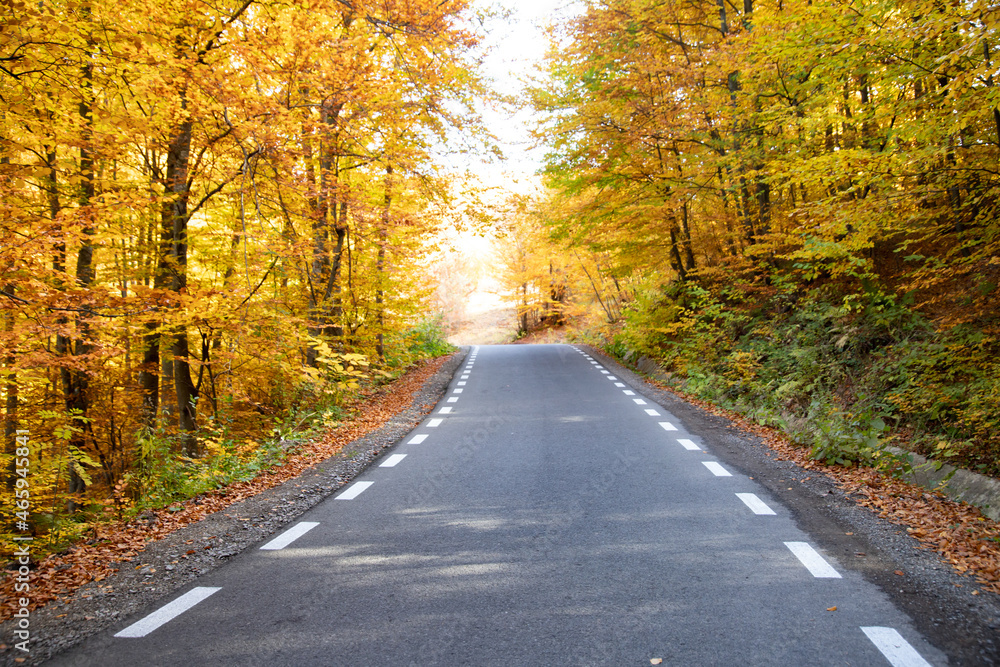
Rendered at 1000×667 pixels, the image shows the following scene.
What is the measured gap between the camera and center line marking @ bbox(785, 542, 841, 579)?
346 centimetres

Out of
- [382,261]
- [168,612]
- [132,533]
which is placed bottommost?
[132,533]

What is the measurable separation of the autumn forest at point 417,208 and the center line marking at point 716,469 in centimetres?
127

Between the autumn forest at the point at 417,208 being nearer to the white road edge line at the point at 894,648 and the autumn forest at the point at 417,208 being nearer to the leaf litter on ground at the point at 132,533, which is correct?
the leaf litter on ground at the point at 132,533

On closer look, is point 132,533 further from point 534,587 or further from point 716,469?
point 716,469

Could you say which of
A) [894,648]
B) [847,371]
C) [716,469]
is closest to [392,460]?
[716,469]

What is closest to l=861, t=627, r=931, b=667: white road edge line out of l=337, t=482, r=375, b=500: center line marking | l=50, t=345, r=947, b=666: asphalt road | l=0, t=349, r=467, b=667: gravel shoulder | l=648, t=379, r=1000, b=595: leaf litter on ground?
l=50, t=345, r=947, b=666: asphalt road

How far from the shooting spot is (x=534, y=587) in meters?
3.34

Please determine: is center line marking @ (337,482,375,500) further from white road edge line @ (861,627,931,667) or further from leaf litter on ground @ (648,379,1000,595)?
leaf litter on ground @ (648,379,1000,595)

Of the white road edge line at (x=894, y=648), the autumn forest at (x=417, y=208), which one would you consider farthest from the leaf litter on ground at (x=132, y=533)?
the white road edge line at (x=894, y=648)

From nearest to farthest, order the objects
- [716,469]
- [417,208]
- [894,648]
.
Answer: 1. [894,648]
2. [716,469]
3. [417,208]

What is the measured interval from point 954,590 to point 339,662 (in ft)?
11.3

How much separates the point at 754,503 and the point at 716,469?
1.15 m

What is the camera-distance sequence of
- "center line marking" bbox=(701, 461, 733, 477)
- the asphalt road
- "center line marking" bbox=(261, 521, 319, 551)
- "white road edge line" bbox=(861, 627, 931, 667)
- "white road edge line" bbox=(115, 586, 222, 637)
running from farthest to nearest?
"center line marking" bbox=(701, 461, 733, 477) < "center line marking" bbox=(261, 521, 319, 551) < "white road edge line" bbox=(115, 586, 222, 637) < the asphalt road < "white road edge line" bbox=(861, 627, 931, 667)

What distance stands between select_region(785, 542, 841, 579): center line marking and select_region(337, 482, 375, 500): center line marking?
12.1 ft
